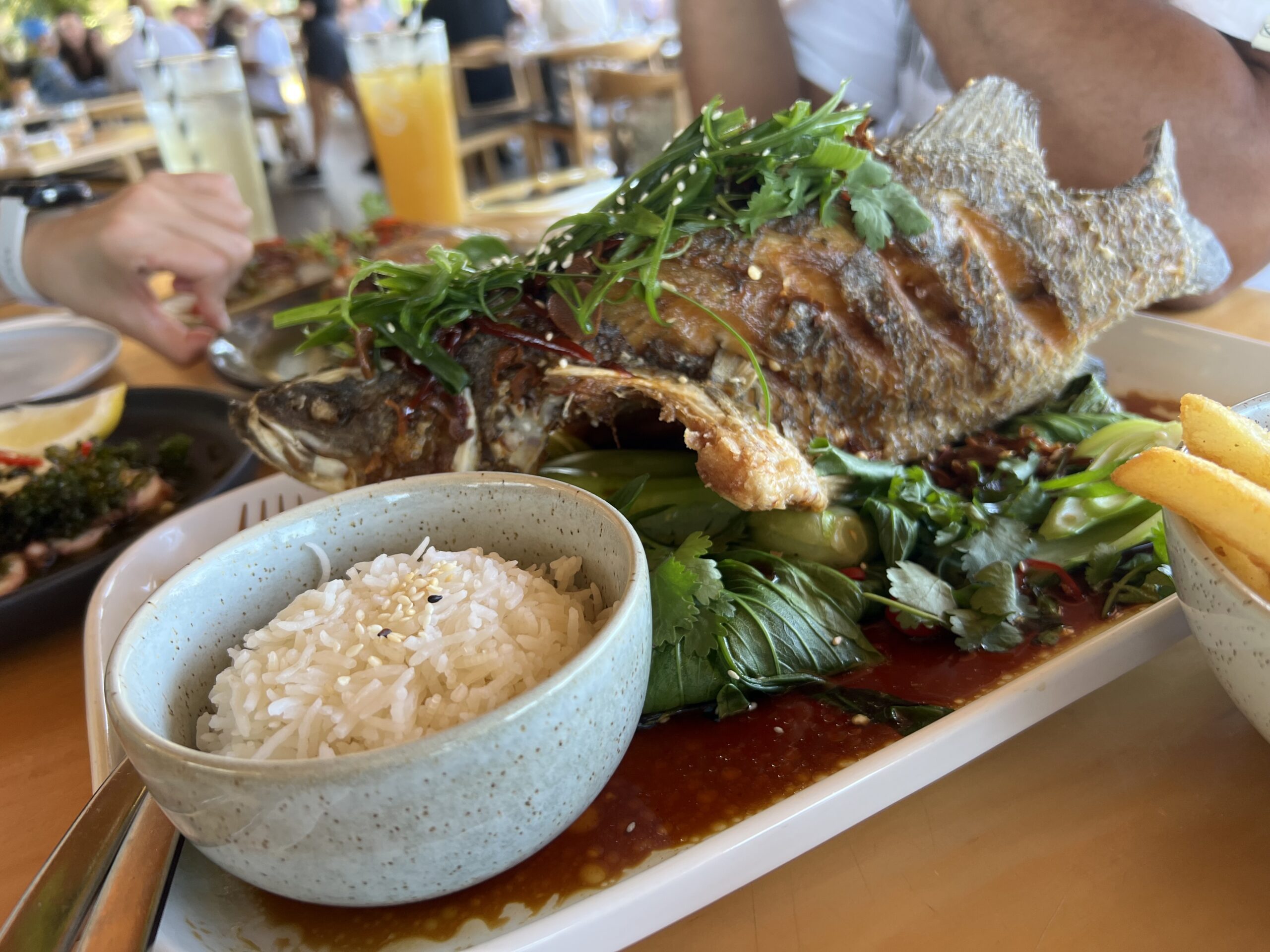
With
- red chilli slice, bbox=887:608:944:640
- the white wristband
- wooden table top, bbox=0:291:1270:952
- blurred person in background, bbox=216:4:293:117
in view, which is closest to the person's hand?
the white wristband

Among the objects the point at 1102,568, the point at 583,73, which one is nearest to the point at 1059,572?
the point at 1102,568

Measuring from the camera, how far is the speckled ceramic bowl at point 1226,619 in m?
0.75

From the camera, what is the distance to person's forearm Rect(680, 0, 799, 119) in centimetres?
347

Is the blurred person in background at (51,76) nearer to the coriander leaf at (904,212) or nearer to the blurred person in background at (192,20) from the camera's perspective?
the blurred person in background at (192,20)

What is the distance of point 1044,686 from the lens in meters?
0.93

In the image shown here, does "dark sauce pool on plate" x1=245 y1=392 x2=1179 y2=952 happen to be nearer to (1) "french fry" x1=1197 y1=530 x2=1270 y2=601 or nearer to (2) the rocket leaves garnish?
(1) "french fry" x1=1197 y1=530 x2=1270 y2=601

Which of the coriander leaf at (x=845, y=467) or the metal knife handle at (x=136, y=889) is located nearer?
the metal knife handle at (x=136, y=889)

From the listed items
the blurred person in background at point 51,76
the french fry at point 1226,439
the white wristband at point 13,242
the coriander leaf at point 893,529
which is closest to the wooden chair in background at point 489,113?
the white wristband at point 13,242

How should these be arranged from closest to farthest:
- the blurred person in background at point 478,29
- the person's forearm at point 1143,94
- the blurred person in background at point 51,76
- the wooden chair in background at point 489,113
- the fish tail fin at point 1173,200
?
the fish tail fin at point 1173,200
the person's forearm at point 1143,94
the wooden chair in background at point 489,113
the blurred person in background at point 478,29
the blurred person in background at point 51,76

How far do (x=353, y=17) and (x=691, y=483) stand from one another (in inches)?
496

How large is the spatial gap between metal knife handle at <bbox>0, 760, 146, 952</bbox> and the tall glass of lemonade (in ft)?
10.2

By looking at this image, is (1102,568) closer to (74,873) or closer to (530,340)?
(530,340)

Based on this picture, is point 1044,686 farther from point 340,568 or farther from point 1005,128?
point 1005,128

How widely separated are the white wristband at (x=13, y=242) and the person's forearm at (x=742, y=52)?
101 inches
